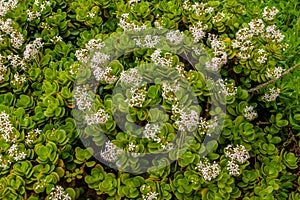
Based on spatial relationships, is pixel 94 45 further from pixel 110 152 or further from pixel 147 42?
pixel 110 152

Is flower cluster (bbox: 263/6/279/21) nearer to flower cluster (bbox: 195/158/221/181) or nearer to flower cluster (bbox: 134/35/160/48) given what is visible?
flower cluster (bbox: 134/35/160/48)

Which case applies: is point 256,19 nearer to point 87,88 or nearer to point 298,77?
point 298,77

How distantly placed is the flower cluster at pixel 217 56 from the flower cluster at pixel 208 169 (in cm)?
43

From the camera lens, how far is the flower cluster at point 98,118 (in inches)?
65.3

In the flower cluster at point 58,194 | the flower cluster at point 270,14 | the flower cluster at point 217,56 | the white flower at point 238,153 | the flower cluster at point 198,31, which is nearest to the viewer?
the flower cluster at point 58,194

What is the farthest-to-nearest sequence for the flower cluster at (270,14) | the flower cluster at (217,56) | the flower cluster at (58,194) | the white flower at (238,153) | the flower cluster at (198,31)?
the flower cluster at (270,14), the flower cluster at (198,31), the flower cluster at (217,56), the white flower at (238,153), the flower cluster at (58,194)

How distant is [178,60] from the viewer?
1791 millimetres

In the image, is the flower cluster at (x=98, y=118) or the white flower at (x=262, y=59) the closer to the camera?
the flower cluster at (x=98, y=118)

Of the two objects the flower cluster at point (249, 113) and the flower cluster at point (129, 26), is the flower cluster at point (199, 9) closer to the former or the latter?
the flower cluster at point (129, 26)

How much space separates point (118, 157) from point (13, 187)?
436 mm

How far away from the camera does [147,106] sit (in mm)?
1707

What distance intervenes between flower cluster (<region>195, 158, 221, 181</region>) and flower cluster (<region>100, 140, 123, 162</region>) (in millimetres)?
337

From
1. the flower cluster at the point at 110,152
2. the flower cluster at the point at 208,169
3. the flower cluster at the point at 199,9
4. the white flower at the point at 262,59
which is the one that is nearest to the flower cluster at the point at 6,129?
the flower cluster at the point at 110,152

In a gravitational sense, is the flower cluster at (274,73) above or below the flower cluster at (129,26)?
below
